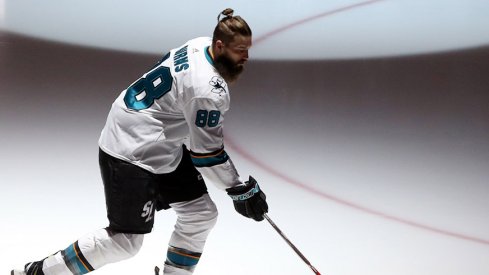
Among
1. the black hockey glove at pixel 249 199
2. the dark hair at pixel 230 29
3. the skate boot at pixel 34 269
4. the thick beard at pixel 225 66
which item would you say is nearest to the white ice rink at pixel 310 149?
the skate boot at pixel 34 269

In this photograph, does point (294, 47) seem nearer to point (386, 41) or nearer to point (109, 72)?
point (386, 41)

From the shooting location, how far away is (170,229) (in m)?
3.25

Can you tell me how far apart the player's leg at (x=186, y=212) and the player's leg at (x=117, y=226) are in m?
0.14

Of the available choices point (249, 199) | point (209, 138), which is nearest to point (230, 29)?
point (209, 138)

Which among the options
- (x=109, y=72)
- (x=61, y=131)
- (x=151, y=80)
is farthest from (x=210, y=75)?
(x=109, y=72)

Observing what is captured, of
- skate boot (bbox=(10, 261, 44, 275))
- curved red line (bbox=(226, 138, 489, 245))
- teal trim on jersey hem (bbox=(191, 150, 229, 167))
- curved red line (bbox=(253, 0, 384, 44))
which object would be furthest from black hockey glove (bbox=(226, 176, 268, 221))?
curved red line (bbox=(253, 0, 384, 44))

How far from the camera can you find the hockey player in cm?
222

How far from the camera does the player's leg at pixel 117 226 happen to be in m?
2.30

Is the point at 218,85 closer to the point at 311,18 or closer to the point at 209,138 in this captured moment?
the point at 209,138

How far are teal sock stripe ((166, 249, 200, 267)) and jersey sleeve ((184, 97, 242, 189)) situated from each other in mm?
363

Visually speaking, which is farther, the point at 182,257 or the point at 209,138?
the point at 182,257

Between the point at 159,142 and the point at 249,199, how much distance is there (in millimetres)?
365

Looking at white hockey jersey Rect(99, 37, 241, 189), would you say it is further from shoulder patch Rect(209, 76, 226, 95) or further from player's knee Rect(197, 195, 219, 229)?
player's knee Rect(197, 195, 219, 229)

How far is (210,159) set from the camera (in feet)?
Result: 7.35
